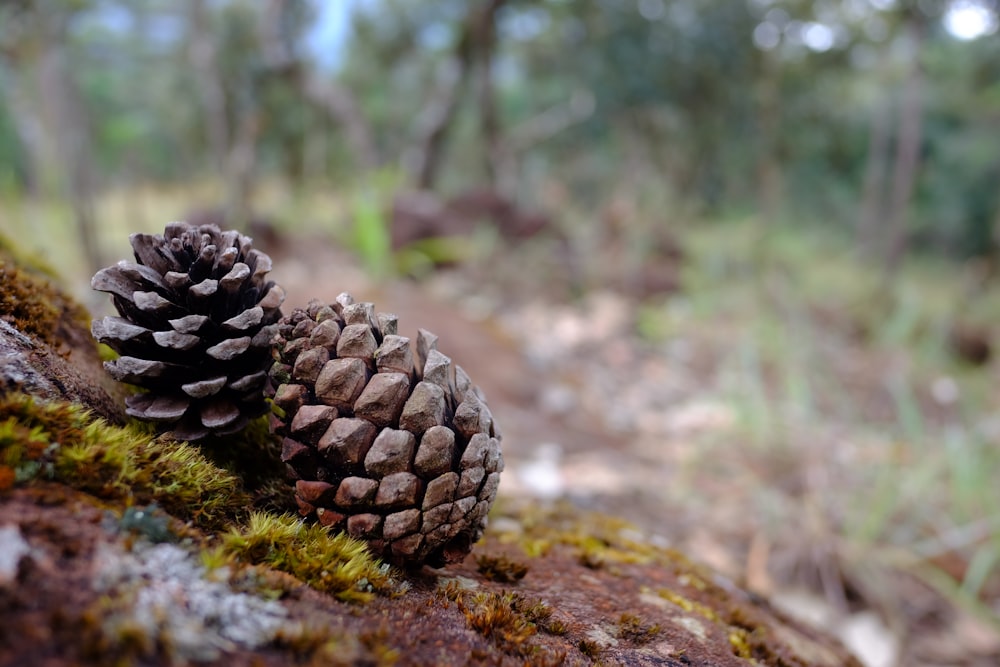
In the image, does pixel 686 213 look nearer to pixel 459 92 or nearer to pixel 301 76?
pixel 459 92

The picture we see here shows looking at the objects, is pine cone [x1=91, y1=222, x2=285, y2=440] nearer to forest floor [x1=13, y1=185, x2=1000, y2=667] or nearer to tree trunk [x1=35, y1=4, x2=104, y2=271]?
forest floor [x1=13, y1=185, x2=1000, y2=667]

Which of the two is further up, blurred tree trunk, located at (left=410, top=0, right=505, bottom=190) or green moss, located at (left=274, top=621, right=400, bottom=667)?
blurred tree trunk, located at (left=410, top=0, right=505, bottom=190)

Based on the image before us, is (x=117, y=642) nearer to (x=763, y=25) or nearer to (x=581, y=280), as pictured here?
(x=581, y=280)

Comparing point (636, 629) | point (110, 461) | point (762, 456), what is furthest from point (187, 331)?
point (762, 456)

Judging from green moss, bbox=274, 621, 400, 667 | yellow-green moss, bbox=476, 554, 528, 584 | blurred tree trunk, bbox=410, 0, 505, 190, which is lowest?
green moss, bbox=274, 621, 400, 667

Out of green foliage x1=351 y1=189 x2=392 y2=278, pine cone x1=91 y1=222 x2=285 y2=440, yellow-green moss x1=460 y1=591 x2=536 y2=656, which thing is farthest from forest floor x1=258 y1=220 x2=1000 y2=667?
pine cone x1=91 y1=222 x2=285 y2=440

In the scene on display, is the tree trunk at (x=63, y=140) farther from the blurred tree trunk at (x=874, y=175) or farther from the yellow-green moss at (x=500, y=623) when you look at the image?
the blurred tree trunk at (x=874, y=175)

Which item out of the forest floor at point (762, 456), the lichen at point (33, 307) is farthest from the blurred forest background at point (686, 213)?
the lichen at point (33, 307)
